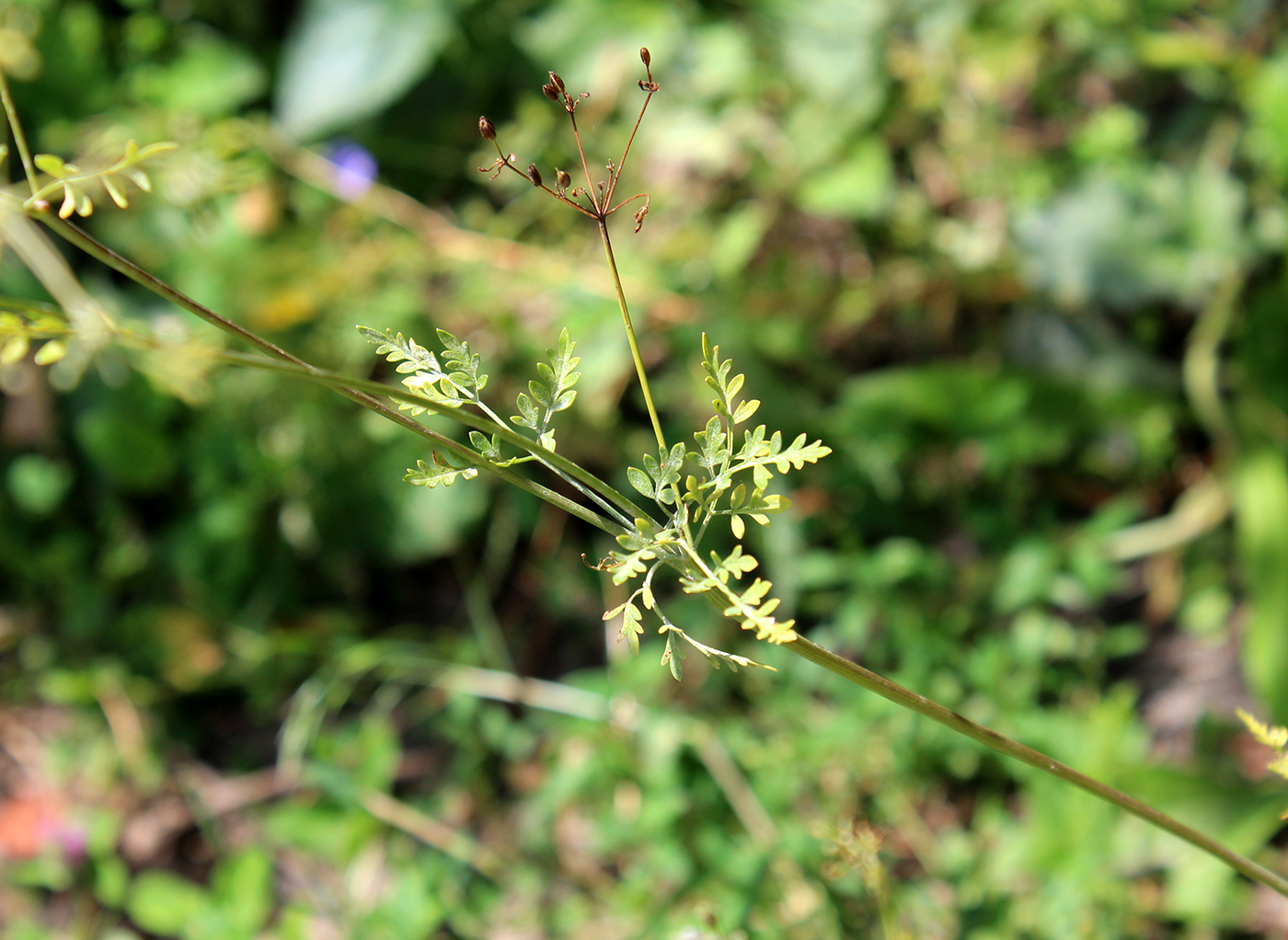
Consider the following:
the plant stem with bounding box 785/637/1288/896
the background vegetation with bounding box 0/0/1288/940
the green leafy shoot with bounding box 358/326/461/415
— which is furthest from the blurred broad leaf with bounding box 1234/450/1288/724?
the green leafy shoot with bounding box 358/326/461/415

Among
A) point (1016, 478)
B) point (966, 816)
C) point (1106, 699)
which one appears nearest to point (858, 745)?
point (966, 816)

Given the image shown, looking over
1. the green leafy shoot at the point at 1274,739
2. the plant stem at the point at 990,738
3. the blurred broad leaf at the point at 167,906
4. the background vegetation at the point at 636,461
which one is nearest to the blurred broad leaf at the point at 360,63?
the background vegetation at the point at 636,461

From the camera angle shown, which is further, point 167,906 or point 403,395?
point 167,906

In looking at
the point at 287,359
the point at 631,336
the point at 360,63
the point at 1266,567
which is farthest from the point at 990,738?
the point at 360,63

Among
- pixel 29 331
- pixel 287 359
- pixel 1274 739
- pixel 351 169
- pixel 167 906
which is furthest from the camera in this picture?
pixel 351 169

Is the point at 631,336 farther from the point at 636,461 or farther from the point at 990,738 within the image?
the point at 636,461

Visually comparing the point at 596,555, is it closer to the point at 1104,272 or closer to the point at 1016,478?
the point at 1016,478

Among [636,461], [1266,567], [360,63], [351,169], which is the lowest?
[636,461]

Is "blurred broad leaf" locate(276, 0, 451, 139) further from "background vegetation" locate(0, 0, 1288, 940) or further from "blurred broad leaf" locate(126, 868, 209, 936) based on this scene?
"blurred broad leaf" locate(126, 868, 209, 936)
